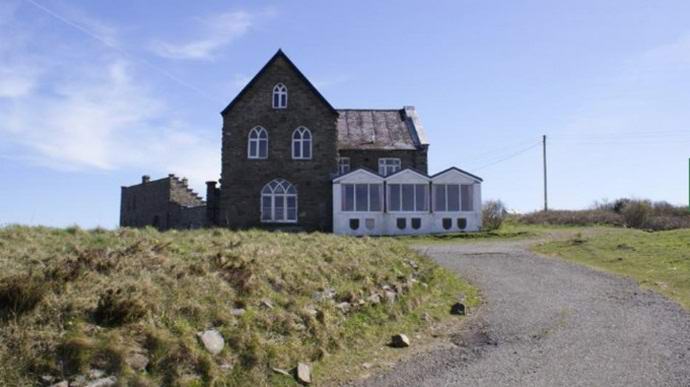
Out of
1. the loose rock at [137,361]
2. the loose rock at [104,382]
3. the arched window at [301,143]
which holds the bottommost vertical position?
the loose rock at [104,382]

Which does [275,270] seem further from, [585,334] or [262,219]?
[262,219]

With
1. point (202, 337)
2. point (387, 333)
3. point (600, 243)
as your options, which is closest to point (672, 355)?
point (387, 333)

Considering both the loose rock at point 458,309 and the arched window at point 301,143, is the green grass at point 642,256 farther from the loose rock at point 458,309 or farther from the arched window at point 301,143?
the arched window at point 301,143

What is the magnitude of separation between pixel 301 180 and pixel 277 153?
7.23ft

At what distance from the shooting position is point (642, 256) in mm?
22219

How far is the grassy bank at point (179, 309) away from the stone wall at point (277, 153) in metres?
22.2

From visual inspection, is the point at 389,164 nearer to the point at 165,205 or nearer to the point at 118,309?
the point at 165,205

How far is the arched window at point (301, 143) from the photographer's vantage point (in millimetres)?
36531

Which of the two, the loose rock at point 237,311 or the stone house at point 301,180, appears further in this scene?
the stone house at point 301,180

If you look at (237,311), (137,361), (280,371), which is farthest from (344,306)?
(137,361)

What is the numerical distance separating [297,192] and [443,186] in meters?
8.80

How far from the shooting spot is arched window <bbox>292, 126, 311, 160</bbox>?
36.5 m

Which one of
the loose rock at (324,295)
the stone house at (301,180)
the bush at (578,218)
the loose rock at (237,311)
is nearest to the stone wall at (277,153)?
the stone house at (301,180)

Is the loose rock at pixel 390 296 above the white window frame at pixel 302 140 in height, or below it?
below
